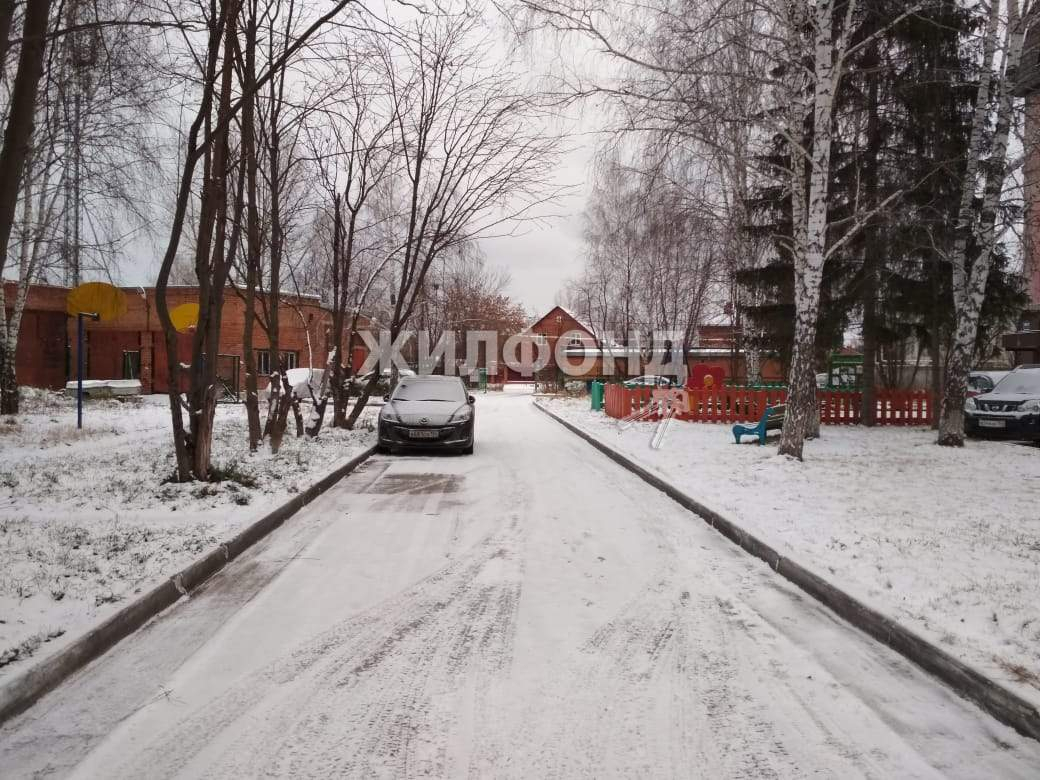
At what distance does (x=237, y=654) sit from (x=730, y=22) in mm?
11270

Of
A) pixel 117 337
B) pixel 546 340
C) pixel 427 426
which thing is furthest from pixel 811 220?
pixel 546 340

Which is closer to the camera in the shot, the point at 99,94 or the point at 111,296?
the point at 99,94

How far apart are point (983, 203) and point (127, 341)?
33.5m

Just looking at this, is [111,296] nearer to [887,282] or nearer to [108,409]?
[108,409]

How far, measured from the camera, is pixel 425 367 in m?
42.0

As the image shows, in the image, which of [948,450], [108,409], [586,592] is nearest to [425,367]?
[108,409]

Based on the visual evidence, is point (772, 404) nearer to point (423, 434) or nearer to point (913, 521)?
point (423, 434)

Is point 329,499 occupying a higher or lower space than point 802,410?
lower

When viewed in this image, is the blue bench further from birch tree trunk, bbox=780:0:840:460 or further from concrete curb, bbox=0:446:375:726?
concrete curb, bbox=0:446:375:726

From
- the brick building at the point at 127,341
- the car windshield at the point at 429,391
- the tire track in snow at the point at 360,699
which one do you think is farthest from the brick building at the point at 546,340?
the tire track in snow at the point at 360,699

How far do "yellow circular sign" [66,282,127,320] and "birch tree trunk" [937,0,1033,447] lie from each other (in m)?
17.5

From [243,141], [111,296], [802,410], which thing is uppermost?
[243,141]

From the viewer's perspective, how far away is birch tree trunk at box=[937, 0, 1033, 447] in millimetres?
12383

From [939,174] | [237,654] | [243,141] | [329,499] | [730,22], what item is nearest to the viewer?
[237,654]
